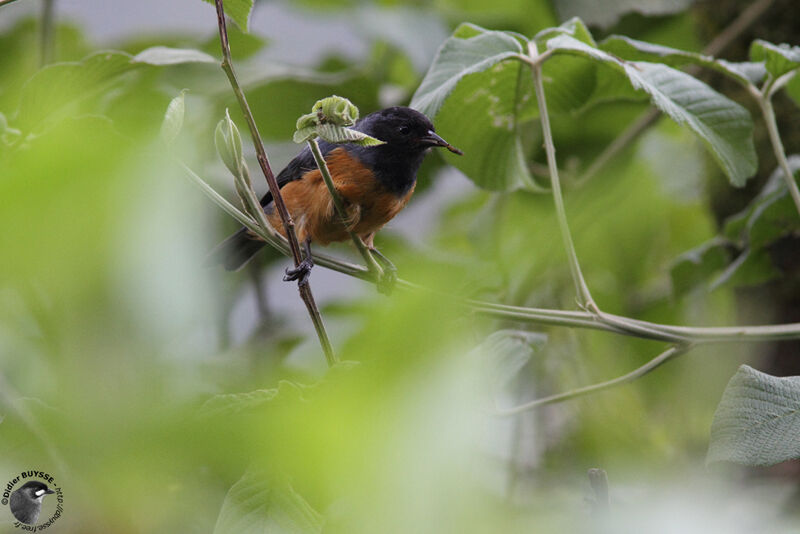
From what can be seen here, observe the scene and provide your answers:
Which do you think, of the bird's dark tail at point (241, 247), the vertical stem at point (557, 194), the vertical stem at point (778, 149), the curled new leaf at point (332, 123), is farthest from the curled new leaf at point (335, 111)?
the bird's dark tail at point (241, 247)

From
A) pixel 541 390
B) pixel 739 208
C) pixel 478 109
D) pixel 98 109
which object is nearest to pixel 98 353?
pixel 478 109

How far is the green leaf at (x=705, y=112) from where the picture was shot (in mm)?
928

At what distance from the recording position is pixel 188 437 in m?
0.23

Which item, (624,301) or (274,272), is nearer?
(274,272)

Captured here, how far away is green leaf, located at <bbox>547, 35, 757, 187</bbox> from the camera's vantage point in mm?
928

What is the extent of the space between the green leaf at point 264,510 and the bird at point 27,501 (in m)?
0.08

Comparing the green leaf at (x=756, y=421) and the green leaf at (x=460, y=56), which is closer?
the green leaf at (x=756, y=421)

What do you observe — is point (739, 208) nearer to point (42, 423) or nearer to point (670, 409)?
point (670, 409)

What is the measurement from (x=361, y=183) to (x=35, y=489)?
942 mm

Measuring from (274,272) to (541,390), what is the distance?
601 mm

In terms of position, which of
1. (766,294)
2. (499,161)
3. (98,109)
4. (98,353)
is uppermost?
(98,109)

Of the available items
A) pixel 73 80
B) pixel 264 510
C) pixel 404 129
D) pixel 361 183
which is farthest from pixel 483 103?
pixel 264 510

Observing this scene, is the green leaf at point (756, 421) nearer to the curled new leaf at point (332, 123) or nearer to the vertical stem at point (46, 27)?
the curled new leaf at point (332, 123)

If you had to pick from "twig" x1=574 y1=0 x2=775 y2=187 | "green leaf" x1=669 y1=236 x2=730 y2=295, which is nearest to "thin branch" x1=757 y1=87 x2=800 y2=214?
"green leaf" x1=669 y1=236 x2=730 y2=295
